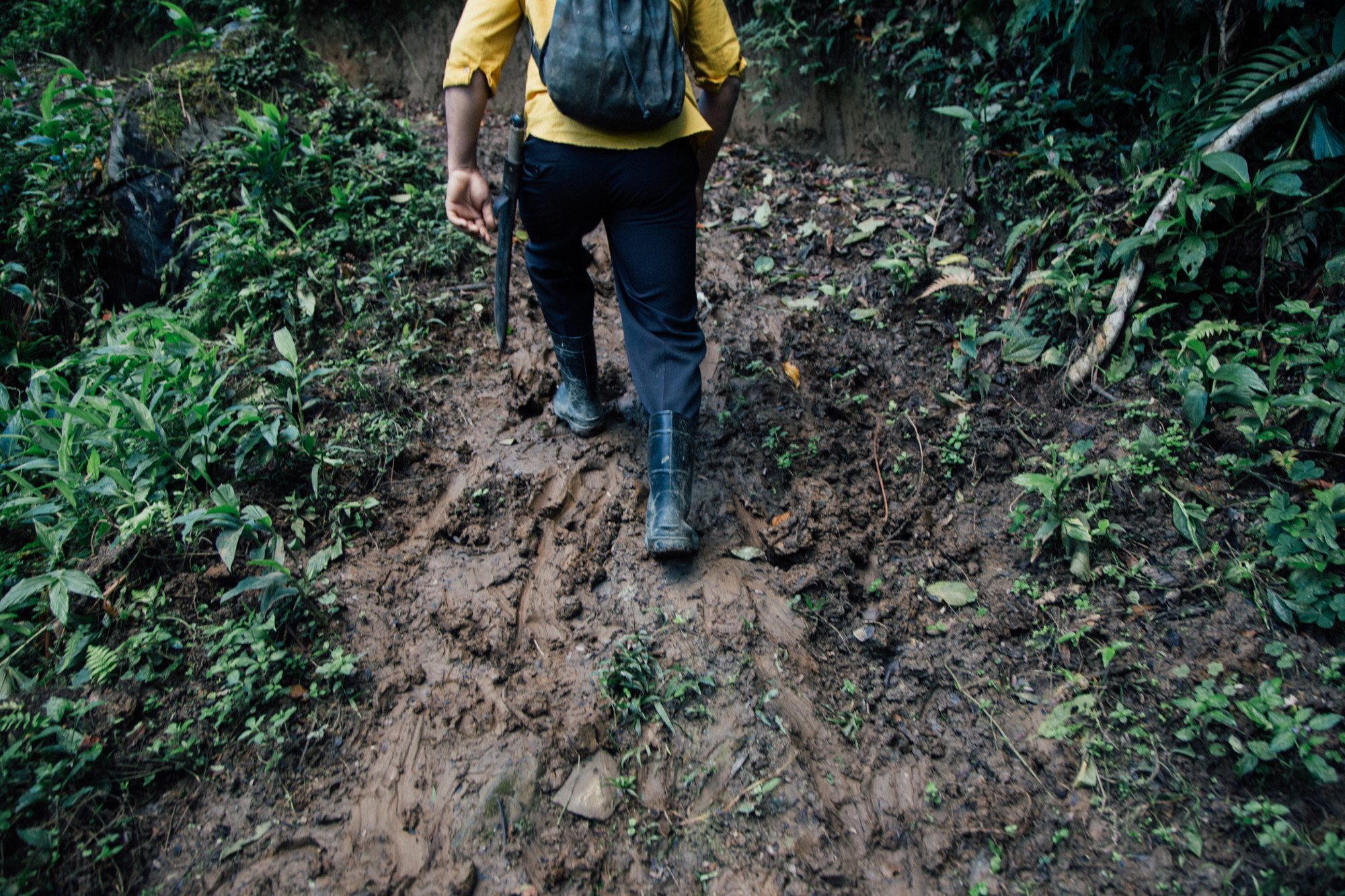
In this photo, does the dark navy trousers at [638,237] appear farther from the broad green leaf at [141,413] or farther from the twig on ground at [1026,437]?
the broad green leaf at [141,413]

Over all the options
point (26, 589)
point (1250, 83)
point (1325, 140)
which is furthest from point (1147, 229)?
point (26, 589)

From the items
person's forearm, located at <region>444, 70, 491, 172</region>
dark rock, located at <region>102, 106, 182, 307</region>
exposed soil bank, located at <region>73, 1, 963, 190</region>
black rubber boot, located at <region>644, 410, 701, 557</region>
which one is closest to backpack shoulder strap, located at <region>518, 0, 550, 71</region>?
person's forearm, located at <region>444, 70, 491, 172</region>

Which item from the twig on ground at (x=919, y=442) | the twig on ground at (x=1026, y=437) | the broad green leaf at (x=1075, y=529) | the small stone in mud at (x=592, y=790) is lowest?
the small stone in mud at (x=592, y=790)

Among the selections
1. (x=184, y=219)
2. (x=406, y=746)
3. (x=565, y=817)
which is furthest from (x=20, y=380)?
(x=565, y=817)

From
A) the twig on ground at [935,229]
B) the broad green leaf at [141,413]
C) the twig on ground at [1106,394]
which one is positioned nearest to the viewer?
the broad green leaf at [141,413]

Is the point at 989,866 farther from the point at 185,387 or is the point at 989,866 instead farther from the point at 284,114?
the point at 284,114

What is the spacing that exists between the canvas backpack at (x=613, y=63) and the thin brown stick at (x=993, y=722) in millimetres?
2029

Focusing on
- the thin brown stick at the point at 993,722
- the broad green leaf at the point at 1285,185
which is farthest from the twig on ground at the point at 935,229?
the thin brown stick at the point at 993,722

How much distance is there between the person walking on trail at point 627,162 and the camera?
205cm

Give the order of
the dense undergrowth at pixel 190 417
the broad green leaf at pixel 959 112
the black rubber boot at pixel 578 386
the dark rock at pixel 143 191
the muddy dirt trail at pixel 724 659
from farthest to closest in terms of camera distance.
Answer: the dark rock at pixel 143 191 < the broad green leaf at pixel 959 112 < the black rubber boot at pixel 578 386 < the dense undergrowth at pixel 190 417 < the muddy dirt trail at pixel 724 659

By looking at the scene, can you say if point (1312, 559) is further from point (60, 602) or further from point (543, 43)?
point (60, 602)

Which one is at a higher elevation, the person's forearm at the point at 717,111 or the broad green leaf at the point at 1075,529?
the person's forearm at the point at 717,111

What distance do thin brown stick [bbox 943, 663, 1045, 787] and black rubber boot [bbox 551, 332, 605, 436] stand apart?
1738 mm

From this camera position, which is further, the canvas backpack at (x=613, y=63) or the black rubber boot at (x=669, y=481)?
the black rubber boot at (x=669, y=481)
